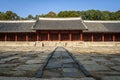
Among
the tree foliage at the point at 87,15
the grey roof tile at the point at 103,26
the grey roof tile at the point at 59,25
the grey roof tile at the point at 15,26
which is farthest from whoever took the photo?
the tree foliage at the point at 87,15

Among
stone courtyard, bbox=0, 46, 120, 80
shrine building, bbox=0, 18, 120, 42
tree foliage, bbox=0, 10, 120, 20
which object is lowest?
stone courtyard, bbox=0, 46, 120, 80

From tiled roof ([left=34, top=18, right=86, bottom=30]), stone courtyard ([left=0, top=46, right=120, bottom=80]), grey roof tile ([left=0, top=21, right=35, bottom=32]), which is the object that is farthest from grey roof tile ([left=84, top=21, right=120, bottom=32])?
stone courtyard ([left=0, top=46, right=120, bottom=80])

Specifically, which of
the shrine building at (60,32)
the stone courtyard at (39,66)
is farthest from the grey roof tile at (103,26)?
the stone courtyard at (39,66)

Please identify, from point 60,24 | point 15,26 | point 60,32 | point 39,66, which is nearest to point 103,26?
Answer: point 60,24

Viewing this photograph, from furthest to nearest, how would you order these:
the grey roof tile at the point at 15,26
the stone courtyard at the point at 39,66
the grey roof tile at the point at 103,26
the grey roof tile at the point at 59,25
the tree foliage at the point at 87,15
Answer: the tree foliage at the point at 87,15 → the grey roof tile at the point at 15,26 → the grey roof tile at the point at 103,26 → the grey roof tile at the point at 59,25 → the stone courtyard at the point at 39,66

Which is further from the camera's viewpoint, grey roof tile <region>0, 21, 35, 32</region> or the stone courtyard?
grey roof tile <region>0, 21, 35, 32</region>

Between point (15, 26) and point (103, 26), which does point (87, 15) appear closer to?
point (103, 26)

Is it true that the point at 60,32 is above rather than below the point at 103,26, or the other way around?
below

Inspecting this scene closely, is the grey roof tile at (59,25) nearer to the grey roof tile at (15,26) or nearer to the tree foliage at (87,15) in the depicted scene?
the grey roof tile at (15,26)

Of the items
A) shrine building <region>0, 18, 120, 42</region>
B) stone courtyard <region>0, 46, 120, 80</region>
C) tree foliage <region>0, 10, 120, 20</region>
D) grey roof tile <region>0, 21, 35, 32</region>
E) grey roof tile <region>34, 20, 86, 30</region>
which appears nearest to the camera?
stone courtyard <region>0, 46, 120, 80</region>

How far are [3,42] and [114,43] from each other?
767 inches

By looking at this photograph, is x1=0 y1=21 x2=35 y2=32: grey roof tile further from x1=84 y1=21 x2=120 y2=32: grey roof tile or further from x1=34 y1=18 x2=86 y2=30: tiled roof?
x1=84 y1=21 x2=120 y2=32: grey roof tile

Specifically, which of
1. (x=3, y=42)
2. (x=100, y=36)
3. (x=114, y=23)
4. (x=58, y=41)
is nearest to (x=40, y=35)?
(x=58, y=41)

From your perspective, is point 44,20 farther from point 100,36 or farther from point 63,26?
point 100,36
